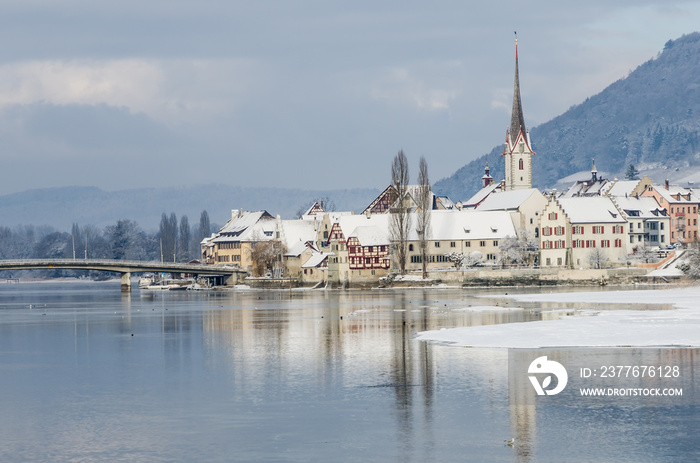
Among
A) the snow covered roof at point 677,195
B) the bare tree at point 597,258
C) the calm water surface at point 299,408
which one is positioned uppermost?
the snow covered roof at point 677,195

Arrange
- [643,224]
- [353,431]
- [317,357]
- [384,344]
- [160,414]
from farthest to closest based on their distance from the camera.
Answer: [643,224]
[384,344]
[317,357]
[160,414]
[353,431]

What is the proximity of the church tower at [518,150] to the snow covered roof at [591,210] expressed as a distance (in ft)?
107

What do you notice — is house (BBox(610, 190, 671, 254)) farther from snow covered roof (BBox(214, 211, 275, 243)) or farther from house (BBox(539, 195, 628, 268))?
snow covered roof (BBox(214, 211, 275, 243))

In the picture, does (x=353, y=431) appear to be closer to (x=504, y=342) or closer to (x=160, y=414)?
(x=160, y=414)

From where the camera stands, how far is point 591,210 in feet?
457

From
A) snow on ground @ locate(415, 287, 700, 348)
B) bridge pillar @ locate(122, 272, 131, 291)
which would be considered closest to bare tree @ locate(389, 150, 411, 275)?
bridge pillar @ locate(122, 272, 131, 291)

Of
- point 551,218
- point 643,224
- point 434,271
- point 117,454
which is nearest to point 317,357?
point 117,454

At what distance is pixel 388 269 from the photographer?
136250 mm

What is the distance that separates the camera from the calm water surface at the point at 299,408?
24.0m

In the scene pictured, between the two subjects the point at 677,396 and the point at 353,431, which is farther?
the point at 677,396

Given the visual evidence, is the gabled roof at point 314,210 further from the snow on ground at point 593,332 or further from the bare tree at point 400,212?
the snow on ground at point 593,332

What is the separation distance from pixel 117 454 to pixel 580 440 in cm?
1134

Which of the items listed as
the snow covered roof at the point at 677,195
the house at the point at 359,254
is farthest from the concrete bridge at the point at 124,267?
the snow covered roof at the point at 677,195

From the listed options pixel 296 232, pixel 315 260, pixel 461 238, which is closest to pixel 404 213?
pixel 461 238
